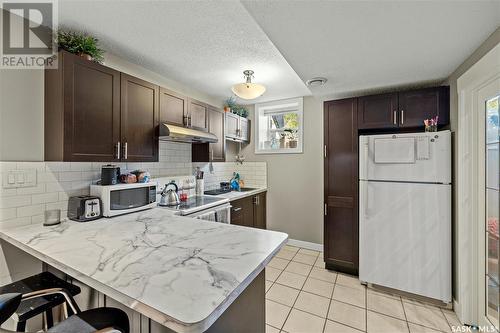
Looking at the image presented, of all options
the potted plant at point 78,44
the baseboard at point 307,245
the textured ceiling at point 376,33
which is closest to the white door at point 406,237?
the baseboard at point 307,245

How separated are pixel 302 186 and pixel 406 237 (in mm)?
1585

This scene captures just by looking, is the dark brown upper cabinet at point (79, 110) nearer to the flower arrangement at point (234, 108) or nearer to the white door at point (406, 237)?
the flower arrangement at point (234, 108)

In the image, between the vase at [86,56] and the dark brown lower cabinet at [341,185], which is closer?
the vase at [86,56]

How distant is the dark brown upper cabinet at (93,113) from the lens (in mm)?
1594

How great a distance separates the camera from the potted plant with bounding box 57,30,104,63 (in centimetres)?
164

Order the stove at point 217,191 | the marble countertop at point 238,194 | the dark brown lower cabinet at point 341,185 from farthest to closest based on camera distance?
the stove at point 217,191
the marble countertop at point 238,194
the dark brown lower cabinet at point 341,185

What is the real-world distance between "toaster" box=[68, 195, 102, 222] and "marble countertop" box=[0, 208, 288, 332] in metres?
0.09

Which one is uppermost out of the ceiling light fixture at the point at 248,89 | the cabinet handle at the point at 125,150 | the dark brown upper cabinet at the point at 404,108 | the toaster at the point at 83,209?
the ceiling light fixture at the point at 248,89

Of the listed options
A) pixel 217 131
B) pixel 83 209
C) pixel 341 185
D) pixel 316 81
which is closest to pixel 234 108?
pixel 217 131

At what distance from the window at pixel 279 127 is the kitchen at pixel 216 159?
718mm

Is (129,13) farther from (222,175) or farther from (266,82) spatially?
(222,175)

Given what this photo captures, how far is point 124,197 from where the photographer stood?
198 cm

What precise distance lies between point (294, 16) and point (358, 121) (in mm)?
1716

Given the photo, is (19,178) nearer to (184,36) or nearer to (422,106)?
(184,36)
